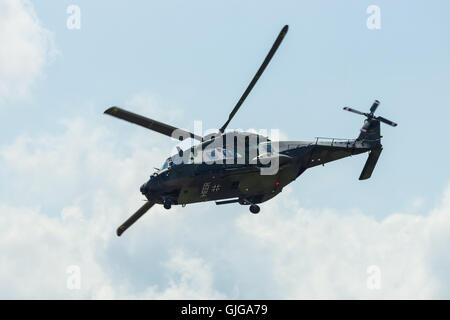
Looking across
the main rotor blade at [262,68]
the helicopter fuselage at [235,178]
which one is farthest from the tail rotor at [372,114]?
the main rotor blade at [262,68]

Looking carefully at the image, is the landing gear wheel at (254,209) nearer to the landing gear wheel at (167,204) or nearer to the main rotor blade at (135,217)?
the landing gear wheel at (167,204)

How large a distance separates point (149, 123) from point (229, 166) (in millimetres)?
5582

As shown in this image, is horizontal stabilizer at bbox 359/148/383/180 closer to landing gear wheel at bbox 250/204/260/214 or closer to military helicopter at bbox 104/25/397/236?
military helicopter at bbox 104/25/397/236

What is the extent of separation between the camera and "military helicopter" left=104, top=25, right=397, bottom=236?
128 ft

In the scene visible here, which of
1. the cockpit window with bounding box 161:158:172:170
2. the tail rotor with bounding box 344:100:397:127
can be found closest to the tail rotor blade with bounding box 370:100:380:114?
the tail rotor with bounding box 344:100:397:127

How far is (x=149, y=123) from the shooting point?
38344mm

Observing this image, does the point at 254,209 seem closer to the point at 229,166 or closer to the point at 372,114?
the point at 229,166

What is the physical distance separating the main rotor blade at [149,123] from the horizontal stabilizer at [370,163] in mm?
12381
